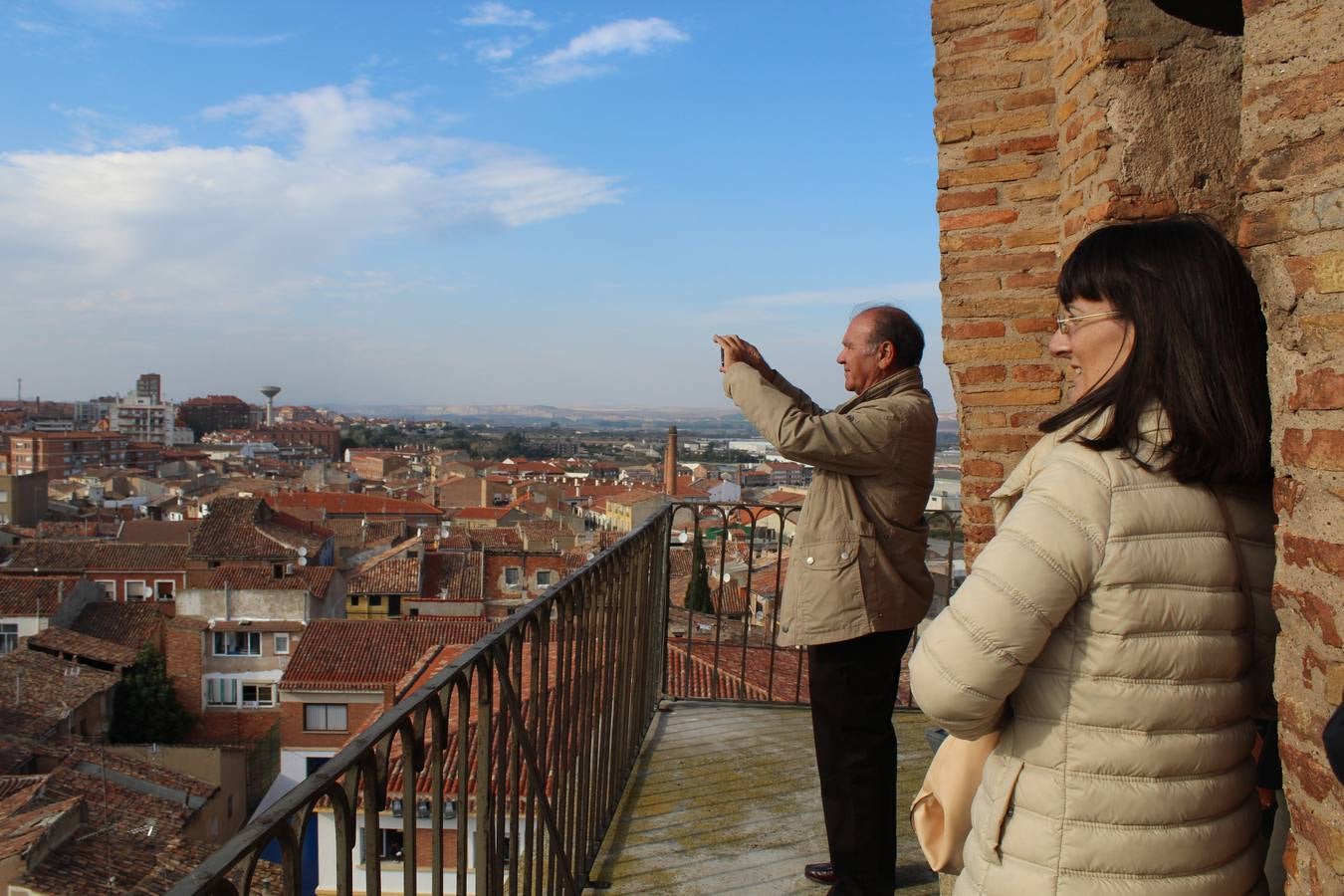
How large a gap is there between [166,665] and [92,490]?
46.3 m

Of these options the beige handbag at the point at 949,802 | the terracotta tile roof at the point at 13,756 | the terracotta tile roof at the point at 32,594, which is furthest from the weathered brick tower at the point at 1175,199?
the terracotta tile roof at the point at 32,594

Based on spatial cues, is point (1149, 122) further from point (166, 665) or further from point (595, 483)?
point (595, 483)

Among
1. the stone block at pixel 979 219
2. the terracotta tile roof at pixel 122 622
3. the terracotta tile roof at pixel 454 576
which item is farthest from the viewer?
the terracotta tile roof at pixel 454 576

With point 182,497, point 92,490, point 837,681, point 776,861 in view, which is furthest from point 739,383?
point 92,490

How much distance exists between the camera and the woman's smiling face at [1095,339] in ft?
5.31

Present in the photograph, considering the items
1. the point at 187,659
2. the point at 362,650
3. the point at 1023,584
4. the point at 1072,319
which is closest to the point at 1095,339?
the point at 1072,319

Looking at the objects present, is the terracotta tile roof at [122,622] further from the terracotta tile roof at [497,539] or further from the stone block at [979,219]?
the stone block at [979,219]

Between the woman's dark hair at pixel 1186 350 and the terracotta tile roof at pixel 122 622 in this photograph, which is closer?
the woman's dark hair at pixel 1186 350

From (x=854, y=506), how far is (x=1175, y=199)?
1147 mm

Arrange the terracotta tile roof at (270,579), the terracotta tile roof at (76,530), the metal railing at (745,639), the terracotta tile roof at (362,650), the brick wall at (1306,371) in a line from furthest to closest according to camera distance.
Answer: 1. the terracotta tile roof at (76,530)
2. the terracotta tile roof at (270,579)
3. the terracotta tile roof at (362,650)
4. the metal railing at (745,639)
5. the brick wall at (1306,371)

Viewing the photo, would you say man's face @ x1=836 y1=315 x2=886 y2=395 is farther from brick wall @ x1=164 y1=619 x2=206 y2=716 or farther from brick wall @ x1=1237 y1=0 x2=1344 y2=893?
brick wall @ x1=164 y1=619 x2=206 y2=716

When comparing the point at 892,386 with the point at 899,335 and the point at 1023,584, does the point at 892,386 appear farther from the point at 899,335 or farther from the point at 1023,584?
the point at 1023,584

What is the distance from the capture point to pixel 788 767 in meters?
4.49

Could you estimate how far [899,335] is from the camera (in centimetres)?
299
